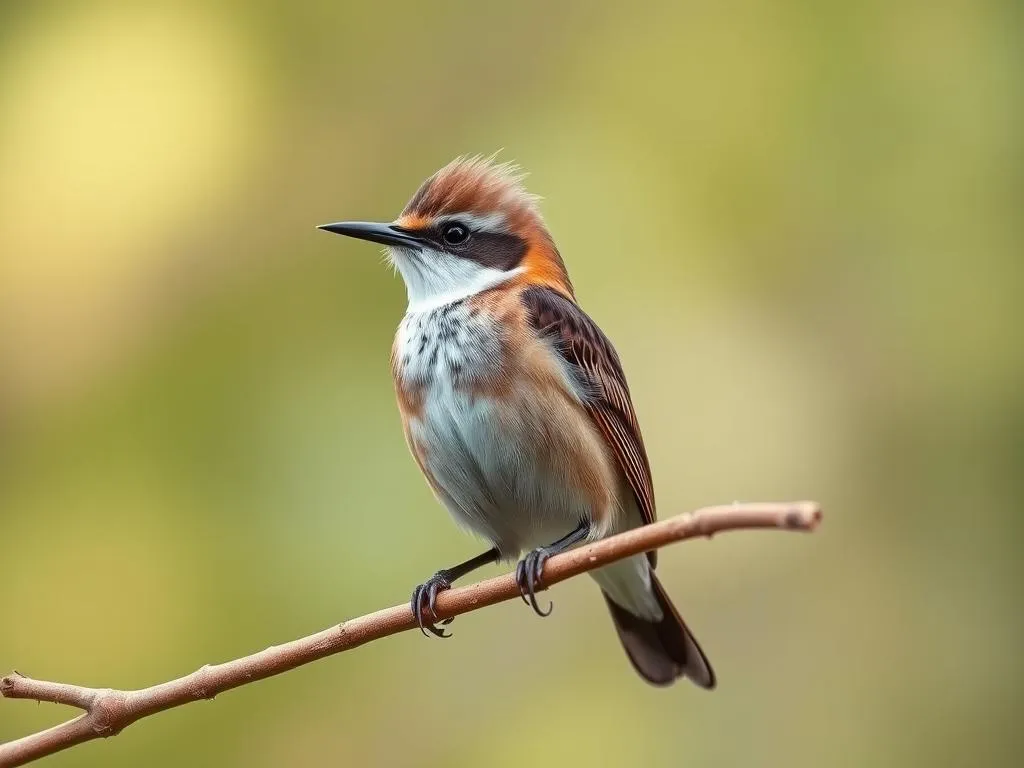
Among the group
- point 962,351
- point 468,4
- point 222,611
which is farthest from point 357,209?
point 962,351

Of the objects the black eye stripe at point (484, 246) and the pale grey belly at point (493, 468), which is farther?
the black eye stripe at point (484, 246)

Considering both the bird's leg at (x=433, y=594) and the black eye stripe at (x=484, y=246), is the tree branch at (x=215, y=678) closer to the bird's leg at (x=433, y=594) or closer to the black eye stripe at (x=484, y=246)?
the bird's leg at (x=433, y=594)

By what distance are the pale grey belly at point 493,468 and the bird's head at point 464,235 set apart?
0.37 metres

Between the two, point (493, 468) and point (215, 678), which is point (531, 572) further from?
point (215, 678)

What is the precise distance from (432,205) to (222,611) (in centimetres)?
161

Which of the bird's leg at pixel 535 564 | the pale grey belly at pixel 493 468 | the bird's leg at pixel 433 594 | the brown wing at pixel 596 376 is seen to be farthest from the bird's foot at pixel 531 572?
the brown wing at pixel 596 376

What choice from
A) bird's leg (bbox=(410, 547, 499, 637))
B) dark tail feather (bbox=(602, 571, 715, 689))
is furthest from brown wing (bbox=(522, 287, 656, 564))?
bird's leg (bbox=(410, 547, 499, 637))

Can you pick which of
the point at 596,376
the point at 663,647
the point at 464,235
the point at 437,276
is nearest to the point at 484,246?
the point at 464,235

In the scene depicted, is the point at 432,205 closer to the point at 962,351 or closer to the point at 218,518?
the point at 218,518

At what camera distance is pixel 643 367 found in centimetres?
478

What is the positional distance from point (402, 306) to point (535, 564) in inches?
70.6

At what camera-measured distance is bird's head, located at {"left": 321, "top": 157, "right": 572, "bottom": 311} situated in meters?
3.52

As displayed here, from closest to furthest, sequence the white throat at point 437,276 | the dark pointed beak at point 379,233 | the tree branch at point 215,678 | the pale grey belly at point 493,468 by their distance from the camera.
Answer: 1. the tree branch at point 215,678
2. the pale grey belly at point 493,468
3. the dark pointed beak at point 379,233
4. the white throat at point 437,276

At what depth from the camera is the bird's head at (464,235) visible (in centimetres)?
352
